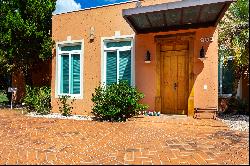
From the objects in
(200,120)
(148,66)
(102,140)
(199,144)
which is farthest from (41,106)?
(199,144)

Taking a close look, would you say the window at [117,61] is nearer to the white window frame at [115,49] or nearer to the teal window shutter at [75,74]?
the white window frame at [115,49]

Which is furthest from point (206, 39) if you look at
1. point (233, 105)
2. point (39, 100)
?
point (39, 100)

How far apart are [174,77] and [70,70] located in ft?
15.4

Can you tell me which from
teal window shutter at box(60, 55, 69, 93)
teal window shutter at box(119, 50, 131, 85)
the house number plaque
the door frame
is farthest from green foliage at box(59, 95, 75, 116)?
the house number plaque

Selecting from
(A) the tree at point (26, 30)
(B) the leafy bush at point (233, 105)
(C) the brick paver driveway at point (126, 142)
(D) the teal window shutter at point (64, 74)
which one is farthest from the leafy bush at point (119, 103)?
(A) the tree at point (26, 30)

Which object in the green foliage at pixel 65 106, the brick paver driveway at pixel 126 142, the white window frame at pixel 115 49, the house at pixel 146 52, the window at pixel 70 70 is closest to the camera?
the brick paver driveway at pixel 126 142

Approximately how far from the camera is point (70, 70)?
11.9 meters

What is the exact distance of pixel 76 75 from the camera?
11.8 metres

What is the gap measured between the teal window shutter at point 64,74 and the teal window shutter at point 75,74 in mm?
302

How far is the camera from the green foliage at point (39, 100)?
12.2 m

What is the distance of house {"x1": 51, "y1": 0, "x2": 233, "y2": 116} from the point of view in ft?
29.6

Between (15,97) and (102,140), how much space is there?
1187 centimetres

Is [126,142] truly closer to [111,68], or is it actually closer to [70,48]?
[111,68]

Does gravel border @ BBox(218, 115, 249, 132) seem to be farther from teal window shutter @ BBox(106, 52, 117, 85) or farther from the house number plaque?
teal window shutter @ BBox(106, 52, 117, 85)
